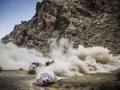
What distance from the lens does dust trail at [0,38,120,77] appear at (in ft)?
76.2

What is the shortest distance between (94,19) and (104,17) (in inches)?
153

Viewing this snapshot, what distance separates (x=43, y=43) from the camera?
6019 centimetres

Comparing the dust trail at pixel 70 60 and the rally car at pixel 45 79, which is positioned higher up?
the dust trail at pixel 70 60

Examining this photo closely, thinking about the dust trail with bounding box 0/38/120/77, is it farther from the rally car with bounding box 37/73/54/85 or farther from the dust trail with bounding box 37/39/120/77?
the rally car with bounding box 37/73/54/85

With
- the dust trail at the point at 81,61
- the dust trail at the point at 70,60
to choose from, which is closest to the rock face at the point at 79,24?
the dust trail at the point at 70,60

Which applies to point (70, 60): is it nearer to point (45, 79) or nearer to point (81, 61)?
point (81, 61)

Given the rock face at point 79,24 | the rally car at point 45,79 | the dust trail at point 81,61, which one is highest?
the rock face at point 79,24

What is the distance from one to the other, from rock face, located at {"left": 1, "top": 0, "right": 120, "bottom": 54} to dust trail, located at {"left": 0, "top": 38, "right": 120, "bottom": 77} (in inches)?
129

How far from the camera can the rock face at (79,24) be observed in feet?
154

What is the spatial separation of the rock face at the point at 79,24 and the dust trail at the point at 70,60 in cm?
328

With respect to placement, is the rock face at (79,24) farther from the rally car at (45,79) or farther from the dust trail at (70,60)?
the rally car at (45,79)

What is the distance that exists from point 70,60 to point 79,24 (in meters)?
30.4

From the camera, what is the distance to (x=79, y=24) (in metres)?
56.5

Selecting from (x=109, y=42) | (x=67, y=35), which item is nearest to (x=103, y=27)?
(x=109, y=42)
